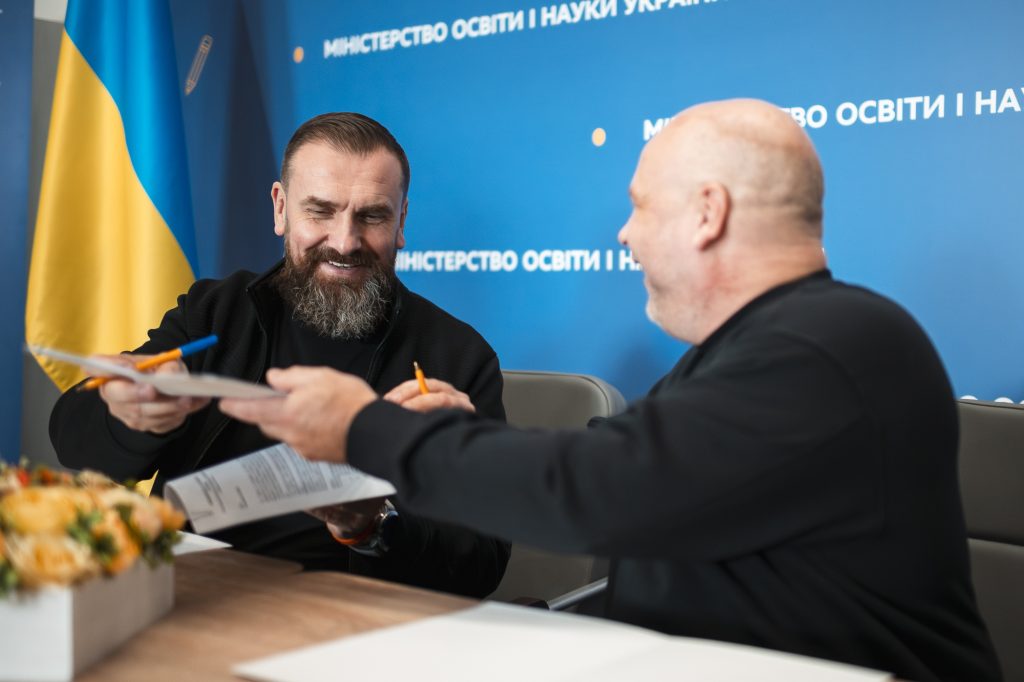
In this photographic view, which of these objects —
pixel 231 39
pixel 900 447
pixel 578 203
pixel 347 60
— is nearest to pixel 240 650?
pixel 900 447

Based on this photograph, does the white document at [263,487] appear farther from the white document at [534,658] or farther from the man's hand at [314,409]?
the white document at [534,658]

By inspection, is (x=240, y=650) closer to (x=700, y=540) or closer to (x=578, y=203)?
(x=700, y=540)

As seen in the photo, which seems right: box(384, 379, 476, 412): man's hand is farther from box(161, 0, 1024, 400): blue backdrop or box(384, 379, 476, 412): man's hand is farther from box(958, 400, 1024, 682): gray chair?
box(161, 0, 1024, 400): blue backdrop

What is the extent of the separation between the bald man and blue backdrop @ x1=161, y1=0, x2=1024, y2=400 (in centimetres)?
127

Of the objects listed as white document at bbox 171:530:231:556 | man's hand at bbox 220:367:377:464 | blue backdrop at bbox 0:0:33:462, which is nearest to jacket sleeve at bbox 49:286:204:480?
white document at bbox 171:530:231:556

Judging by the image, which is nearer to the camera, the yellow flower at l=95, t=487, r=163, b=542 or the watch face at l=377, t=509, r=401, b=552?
the yellow flower at l=95, t=487, r=163, b=542

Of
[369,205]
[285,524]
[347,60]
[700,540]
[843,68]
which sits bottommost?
[285,524]

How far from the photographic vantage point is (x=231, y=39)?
12.7 ft

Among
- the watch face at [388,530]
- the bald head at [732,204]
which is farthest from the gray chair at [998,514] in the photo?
the watch face at [388,530]

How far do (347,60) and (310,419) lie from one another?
2646 mm

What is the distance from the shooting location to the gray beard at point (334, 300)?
233 centimetres

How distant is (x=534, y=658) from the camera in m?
1.05

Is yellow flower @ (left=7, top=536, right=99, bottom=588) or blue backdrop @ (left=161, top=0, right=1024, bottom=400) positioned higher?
blue backdrop @ (left=161, top=0, right=1024, bottom=400)

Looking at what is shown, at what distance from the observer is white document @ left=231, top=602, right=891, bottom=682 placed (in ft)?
3.22
